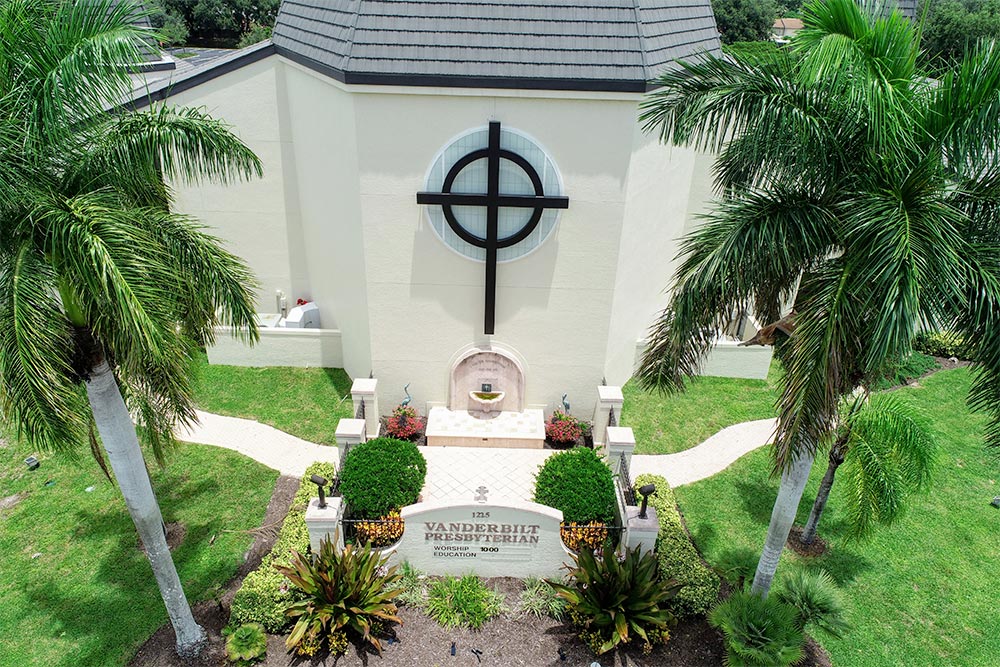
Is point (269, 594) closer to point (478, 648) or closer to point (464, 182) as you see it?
point (478, 648)

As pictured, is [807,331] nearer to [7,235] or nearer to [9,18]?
[7,235]

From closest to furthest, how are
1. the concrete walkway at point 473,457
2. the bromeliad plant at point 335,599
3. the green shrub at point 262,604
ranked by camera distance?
the bromeliad plant at point 335,599 < the green shrub at point 262,604 < the concrete walkway at point 473,457

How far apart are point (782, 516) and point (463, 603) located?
5.69m

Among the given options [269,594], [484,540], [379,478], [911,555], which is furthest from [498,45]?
[911,555]

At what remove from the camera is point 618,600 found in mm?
11227

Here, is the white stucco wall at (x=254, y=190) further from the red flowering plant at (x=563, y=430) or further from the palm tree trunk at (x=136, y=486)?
the palm tree trunk at (x=136, y=486)

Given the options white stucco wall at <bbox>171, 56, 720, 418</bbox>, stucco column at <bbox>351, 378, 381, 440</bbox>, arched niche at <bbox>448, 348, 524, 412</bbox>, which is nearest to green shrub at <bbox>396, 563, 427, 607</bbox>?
stucco column at <bbox>351, 378, 381, 440</bbox>

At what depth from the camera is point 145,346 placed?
7.04 metres

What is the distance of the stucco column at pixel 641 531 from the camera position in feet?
39.2

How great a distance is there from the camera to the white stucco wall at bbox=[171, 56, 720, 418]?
1398 centimetres

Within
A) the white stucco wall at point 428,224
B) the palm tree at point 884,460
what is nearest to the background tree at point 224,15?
the white stucco wall at point 428,224

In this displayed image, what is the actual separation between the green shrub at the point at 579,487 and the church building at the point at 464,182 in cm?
351

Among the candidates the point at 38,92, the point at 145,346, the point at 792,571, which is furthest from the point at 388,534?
the point at 38,92

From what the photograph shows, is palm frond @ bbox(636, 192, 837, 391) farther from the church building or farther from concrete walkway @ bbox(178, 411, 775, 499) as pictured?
concrete walkway @ bbox(178, 411, 775, 499)
